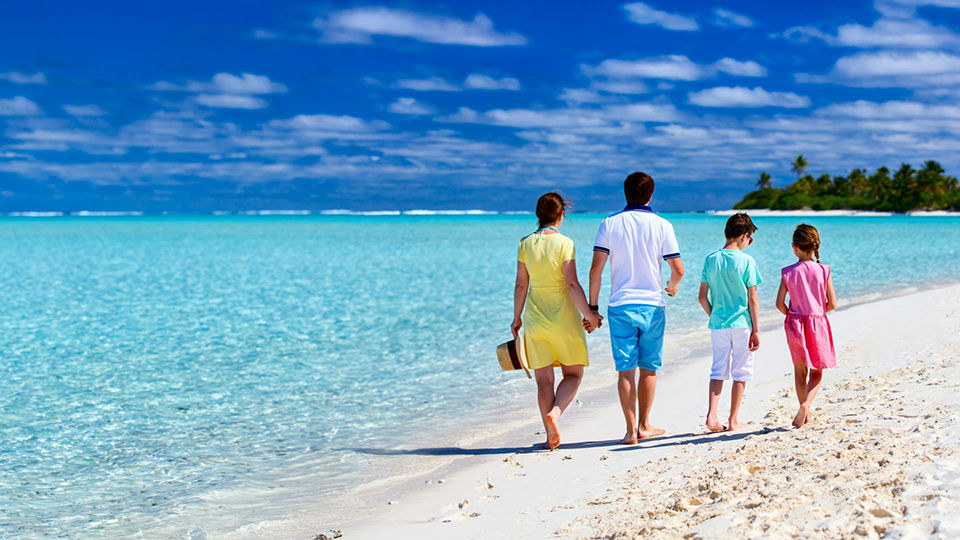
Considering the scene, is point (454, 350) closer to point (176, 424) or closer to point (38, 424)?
point (176, 424)

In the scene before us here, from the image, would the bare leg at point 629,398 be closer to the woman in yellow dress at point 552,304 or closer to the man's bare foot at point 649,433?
the man's bare foot at point 649,433

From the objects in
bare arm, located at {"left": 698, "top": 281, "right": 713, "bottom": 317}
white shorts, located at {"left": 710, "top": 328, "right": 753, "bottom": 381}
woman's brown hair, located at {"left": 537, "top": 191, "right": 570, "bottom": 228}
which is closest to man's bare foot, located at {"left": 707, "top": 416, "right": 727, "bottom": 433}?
white shorts, located at {"left": 710, "top": 328, "right": 753, "bottom": 381}

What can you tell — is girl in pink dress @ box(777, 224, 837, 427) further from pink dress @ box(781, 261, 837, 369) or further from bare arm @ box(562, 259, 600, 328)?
bare arm @ box(562, 259, 600, 328)

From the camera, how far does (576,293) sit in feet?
19.4

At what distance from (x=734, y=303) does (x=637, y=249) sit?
0.92 meters

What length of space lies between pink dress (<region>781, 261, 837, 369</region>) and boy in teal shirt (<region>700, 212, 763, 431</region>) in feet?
0.93

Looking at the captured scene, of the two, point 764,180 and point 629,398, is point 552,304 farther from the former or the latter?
point 764,180

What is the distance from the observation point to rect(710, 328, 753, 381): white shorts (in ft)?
19.8

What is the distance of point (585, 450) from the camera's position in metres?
6.36

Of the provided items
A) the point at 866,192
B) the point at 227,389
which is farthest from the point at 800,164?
the point at 227,389

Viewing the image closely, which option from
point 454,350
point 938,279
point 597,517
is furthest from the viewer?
point 938,279

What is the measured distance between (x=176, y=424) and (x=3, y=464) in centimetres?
171

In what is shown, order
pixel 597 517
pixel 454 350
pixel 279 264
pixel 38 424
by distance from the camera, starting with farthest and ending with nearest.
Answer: pixel 279 264
pixel 454 350
pixel 38 424
pixel 597 517

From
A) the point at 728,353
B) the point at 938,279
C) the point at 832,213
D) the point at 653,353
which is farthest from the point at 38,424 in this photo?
the point at 832,213
